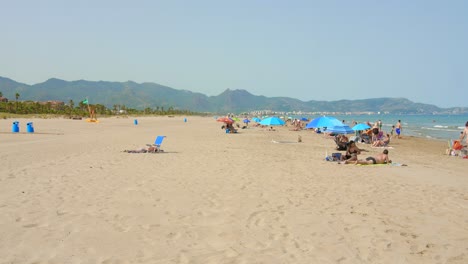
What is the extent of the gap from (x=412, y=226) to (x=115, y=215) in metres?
4.42

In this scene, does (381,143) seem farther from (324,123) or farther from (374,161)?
(374,161)

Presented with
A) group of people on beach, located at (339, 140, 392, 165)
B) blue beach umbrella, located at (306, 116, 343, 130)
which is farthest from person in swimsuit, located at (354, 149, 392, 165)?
blue beach umbrella, located at (306, 116, 343, 130)

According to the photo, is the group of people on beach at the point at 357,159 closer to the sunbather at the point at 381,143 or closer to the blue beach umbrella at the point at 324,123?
the blue beach umbrella at the point at 324,123

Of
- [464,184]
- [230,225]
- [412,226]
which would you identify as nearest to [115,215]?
[230,225]

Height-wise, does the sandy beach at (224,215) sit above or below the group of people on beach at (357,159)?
above

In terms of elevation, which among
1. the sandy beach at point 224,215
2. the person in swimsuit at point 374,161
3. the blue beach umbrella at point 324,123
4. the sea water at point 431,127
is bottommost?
the sea water at point 431,127

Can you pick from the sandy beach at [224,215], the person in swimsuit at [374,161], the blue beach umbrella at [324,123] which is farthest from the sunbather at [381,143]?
the sandy beach at [224,215]

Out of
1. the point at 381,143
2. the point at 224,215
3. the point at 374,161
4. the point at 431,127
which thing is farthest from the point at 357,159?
the point at 431,127

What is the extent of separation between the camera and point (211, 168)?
1070 cm

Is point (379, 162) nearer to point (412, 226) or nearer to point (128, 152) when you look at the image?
point (412, 226)

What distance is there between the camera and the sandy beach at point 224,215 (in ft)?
14.4

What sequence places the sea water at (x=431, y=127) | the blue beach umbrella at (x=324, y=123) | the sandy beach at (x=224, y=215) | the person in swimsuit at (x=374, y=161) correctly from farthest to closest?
the sea water at (x=431, y=127) < the blue beach umbrella at (x=324, y=123) < the person in swimsuit at (x=374, y=161) < the sandy beach at (x=224, y=215)

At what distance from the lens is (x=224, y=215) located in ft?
19.5

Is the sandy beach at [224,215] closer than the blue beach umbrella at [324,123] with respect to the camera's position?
Yes
